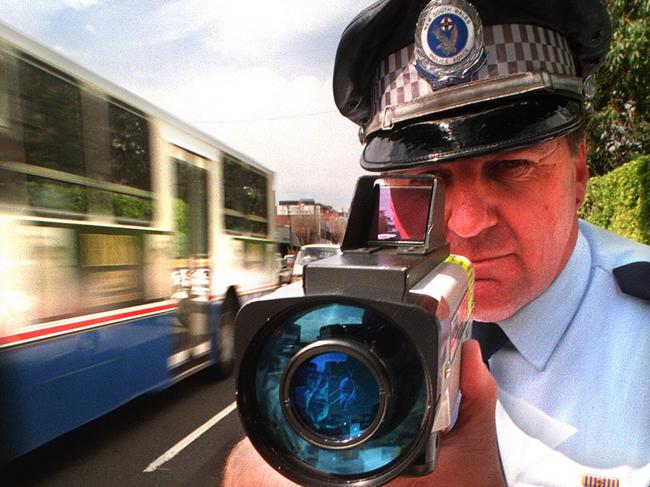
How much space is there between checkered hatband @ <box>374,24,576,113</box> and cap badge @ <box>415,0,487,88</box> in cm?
3

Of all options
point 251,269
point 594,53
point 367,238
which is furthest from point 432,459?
point 251,269

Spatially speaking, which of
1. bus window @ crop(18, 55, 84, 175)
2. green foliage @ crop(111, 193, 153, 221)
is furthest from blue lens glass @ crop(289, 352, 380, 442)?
green foliage @ crop(111, 193, 153, 221)

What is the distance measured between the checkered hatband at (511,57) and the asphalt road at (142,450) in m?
3.38

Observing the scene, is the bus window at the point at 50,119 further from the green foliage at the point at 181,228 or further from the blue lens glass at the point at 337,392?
the blue lens glass at the point at 337,392

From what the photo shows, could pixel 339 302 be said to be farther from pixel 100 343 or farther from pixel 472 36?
pixel 100 343

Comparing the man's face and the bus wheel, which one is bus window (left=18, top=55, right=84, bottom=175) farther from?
the man's face

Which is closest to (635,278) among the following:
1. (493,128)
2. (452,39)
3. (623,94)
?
(493,128)

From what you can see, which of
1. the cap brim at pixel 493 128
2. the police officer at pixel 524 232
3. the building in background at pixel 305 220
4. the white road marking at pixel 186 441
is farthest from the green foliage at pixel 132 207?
the building in background at pixel 305 220

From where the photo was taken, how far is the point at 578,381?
1049mm

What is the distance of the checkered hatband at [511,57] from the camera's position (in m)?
1.01

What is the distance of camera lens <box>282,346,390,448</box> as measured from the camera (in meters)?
0.68

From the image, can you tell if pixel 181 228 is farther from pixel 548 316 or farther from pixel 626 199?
pixel 548 316

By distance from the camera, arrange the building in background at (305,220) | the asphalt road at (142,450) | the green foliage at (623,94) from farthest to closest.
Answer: the building in background at (305,220), the green foliage at (623,94), the asphalt road at (142,450)

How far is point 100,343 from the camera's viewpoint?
3.91 m
